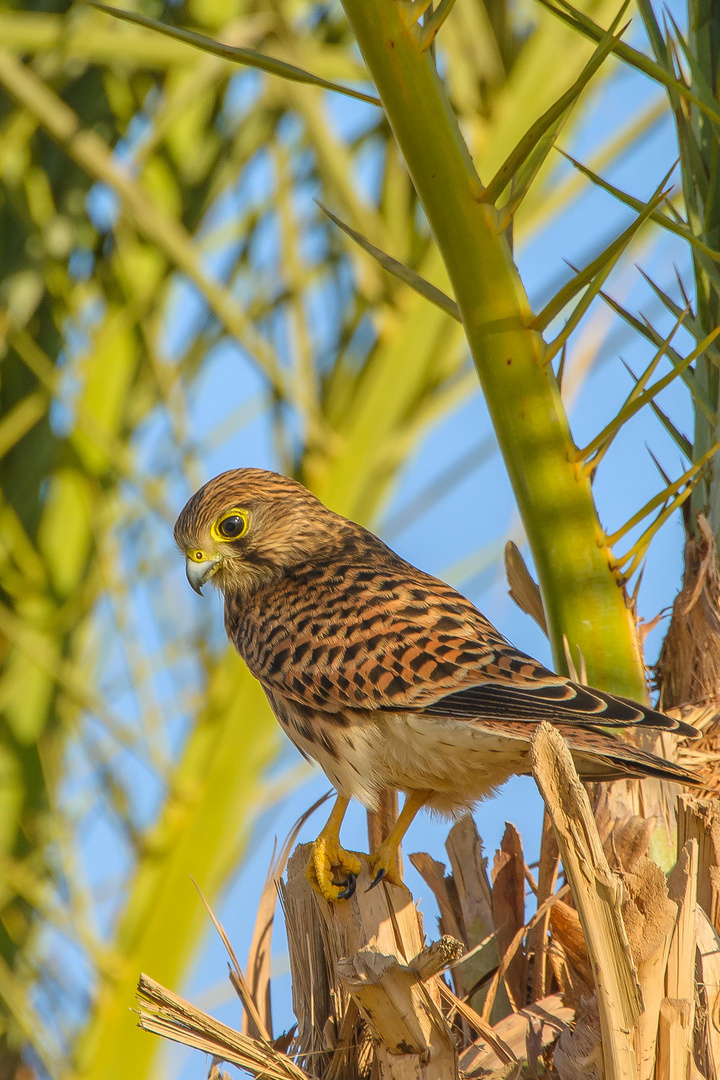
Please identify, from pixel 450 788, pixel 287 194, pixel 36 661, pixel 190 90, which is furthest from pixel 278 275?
pixel 450 788

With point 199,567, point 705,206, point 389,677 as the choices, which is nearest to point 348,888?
point 389,677

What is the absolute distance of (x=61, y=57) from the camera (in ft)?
9.18

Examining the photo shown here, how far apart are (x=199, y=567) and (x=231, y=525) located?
Result: 13 cm

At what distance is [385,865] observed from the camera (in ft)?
5.88

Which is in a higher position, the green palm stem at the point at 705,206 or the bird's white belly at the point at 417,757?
the green palm stem at the point at 705,206

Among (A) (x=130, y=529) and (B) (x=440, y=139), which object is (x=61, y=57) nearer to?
(A) (x=130, y=529)

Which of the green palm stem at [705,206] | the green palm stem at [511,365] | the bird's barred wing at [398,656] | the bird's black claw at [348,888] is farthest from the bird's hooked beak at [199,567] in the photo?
the green palm stem at [705,206]

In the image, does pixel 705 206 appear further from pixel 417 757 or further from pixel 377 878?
pixel 377 878

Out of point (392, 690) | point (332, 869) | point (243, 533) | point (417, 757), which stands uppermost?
point (243, 533)

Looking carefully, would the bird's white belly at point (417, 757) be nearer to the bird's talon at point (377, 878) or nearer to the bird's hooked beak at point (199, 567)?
the bird's talon at point (377, 878)

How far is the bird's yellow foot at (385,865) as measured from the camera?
1.74 meters

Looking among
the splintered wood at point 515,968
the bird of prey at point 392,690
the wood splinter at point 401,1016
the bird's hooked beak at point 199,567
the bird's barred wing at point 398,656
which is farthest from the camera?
the bird's hooked beak at point 199,567

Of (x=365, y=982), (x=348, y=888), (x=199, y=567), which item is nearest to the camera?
(x=365, y=982)

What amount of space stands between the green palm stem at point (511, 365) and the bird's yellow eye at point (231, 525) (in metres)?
1.06
